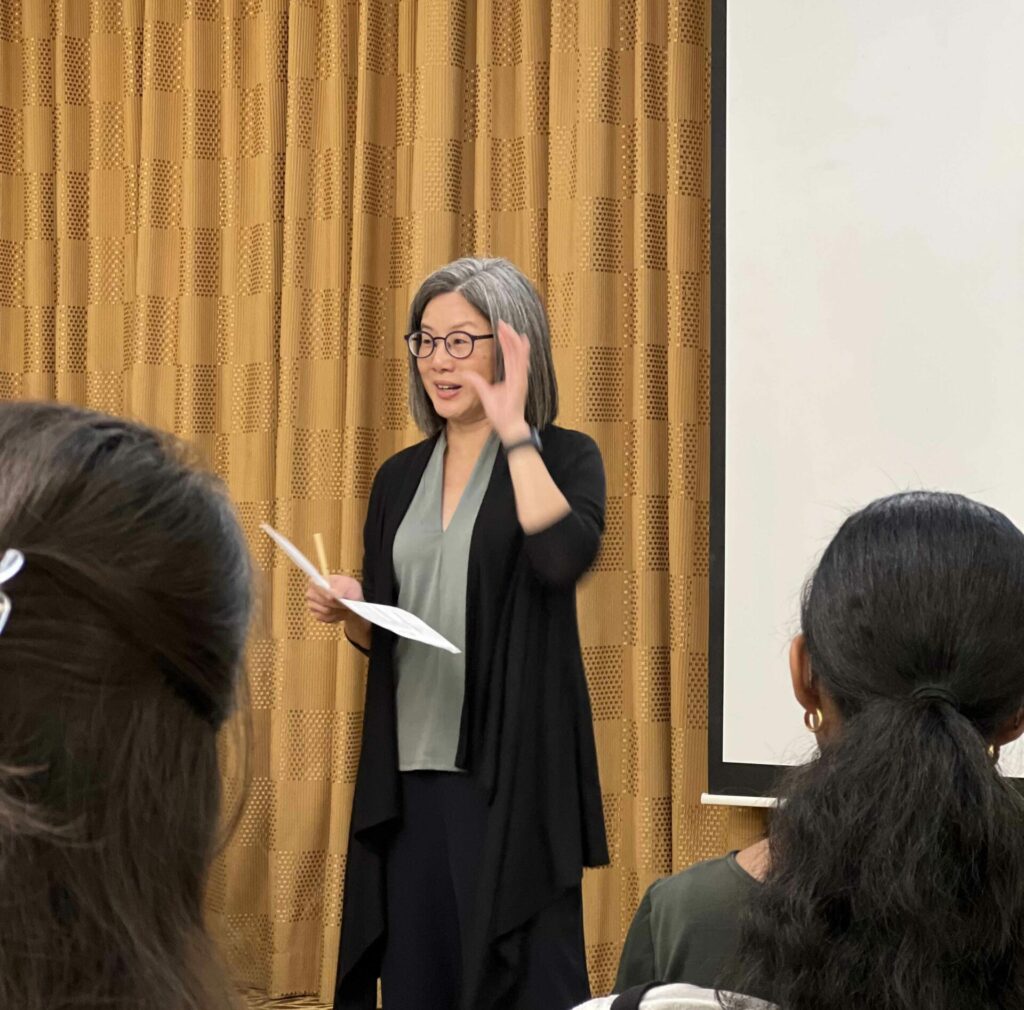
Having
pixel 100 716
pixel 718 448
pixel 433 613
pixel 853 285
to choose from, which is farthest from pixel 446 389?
pixel 100 716

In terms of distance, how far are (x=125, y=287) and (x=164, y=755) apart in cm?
407

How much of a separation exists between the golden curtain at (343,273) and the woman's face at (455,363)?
117 cm

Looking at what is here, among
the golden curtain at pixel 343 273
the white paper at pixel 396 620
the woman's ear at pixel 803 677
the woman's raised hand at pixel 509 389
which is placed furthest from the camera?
the golden curtain at pixel 343 273

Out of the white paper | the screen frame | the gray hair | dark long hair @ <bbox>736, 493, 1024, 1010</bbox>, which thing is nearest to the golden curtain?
the screen frame

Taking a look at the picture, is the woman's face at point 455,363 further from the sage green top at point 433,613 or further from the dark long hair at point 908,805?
the dark long hair at point 908,805

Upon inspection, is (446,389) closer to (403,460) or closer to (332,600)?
(403,460)

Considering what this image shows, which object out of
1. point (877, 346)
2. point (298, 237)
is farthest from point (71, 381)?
point (877, 346)

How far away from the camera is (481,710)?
7.59ft

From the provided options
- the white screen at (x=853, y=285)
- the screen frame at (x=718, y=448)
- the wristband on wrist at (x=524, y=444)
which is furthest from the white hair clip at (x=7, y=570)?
the screen frame at (x=718, y=448)

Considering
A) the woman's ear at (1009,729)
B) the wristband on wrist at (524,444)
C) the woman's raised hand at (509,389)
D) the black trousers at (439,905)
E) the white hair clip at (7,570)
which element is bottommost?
the black trousers at (439,905)

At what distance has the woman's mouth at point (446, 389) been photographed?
8.06 ft

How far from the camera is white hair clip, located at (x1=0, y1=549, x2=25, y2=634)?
0.56m

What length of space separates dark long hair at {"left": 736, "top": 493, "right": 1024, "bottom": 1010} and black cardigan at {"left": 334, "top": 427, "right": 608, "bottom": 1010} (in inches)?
48.5

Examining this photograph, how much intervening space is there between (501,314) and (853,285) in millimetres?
1114
